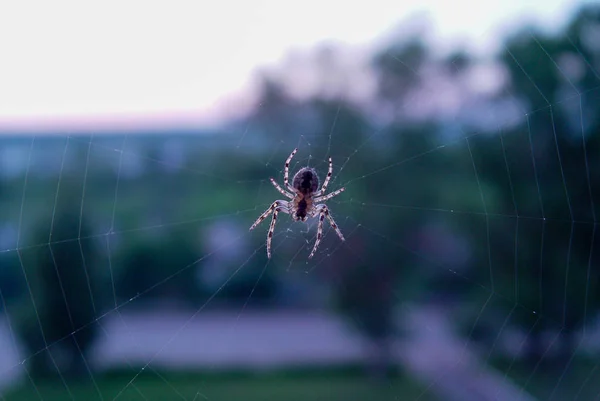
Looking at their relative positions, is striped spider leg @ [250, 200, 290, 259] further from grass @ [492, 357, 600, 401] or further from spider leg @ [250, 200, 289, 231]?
grass @ [492, 357, 600, 401]

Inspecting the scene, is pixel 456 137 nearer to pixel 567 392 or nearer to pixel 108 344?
pixel 567 392

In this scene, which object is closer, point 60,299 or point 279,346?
point 60,299

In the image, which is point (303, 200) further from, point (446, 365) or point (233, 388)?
point (446, 365)

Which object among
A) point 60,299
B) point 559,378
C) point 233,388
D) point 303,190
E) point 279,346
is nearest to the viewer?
point 303,190

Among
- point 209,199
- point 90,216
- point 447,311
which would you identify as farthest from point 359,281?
point 90,216

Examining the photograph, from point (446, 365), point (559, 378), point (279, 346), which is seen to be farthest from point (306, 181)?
point (279, 346)

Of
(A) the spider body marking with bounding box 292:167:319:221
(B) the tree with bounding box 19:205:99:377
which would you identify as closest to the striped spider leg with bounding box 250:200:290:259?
(A) the spider body marking with bounding box 292:167:319:221
